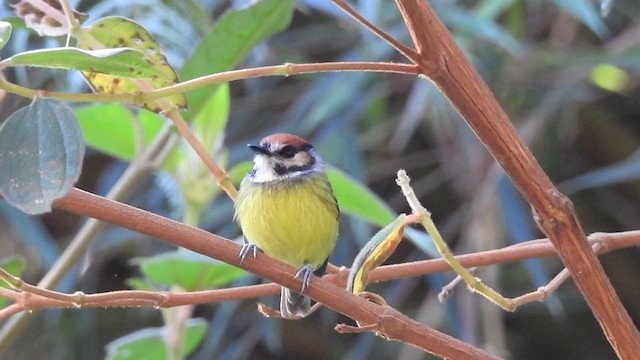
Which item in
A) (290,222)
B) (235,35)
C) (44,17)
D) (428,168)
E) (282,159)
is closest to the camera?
(44,17)

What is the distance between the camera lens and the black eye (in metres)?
1.19

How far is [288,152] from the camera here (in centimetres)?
120

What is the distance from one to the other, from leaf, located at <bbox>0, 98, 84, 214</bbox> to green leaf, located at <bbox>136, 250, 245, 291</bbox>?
386 millimetres

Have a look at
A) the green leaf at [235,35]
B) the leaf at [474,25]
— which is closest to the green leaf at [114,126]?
the green leaf at [235,35]

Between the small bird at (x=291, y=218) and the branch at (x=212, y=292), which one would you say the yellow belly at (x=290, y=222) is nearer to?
the small bird at (x=291, y=218)

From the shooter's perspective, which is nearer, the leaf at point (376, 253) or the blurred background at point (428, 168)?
the leaf at point (376, 253)

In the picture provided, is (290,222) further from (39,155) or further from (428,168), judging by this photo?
(428,168)

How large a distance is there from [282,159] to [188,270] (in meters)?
0.33

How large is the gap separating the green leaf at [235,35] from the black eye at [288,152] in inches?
13.2

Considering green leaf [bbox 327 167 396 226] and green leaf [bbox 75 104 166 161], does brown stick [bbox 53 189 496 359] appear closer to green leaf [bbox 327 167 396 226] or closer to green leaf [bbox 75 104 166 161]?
green leaf [bbox 327 167 396 226]

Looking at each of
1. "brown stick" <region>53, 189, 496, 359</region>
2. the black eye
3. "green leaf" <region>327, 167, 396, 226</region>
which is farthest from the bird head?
"brown stick" <region>53, 189, 496, 359</region>

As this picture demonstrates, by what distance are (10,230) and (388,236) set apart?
165cm

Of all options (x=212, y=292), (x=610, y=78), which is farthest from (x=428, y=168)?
(x=212, y=292)

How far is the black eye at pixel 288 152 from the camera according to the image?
3.92ft
